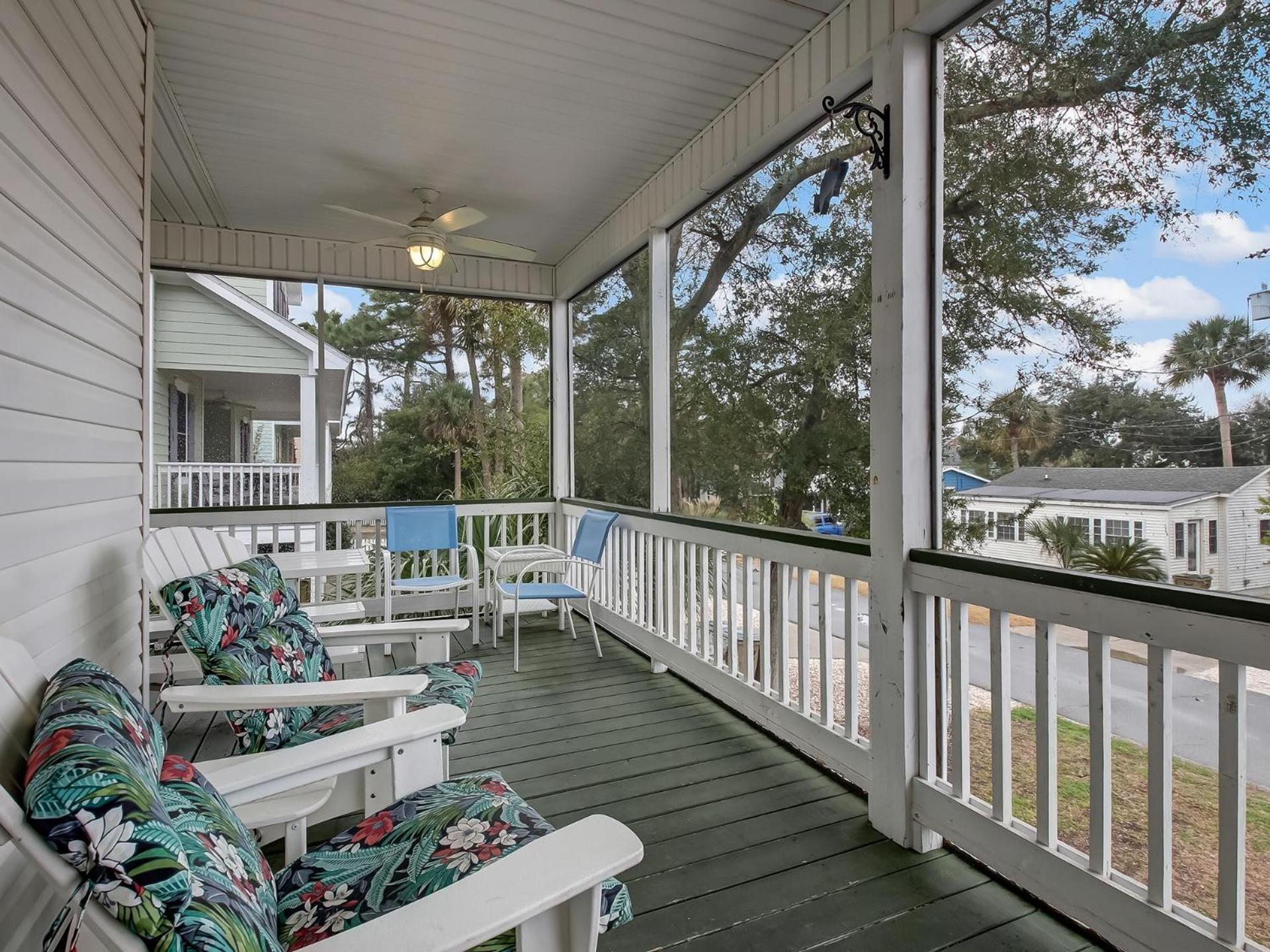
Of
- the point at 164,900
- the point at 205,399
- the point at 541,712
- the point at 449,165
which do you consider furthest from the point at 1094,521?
the point at 205,399

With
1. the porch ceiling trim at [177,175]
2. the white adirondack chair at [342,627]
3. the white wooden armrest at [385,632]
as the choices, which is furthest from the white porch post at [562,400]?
the white wooden armrest at [385,632]

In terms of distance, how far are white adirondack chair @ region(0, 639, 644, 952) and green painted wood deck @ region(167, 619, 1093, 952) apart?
93 centimetres

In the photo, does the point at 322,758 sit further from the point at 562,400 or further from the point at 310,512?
the point at 562,400

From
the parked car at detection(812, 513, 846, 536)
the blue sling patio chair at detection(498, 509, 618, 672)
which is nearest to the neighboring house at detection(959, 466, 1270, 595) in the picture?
the parked car at detection(812, 513, 846, 536)

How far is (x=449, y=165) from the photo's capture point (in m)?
3.87

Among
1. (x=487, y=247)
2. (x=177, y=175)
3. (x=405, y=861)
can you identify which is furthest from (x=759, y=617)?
(x=177, y=175)

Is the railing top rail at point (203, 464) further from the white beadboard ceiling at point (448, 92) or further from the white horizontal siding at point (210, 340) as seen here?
the white beadboard ceiling at point (448, 92)

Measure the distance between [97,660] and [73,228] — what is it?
1213 millimetres

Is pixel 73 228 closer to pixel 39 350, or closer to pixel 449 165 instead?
pixel 39 350

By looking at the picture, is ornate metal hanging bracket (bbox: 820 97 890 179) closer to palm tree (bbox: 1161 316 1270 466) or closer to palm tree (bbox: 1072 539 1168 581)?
palm tree (bbox: 1161 316 1270 466)

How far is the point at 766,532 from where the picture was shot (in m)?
3.02

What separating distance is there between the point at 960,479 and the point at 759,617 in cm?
137

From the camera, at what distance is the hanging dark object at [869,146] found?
2.19 meters

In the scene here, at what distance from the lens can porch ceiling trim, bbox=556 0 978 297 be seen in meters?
2.21
